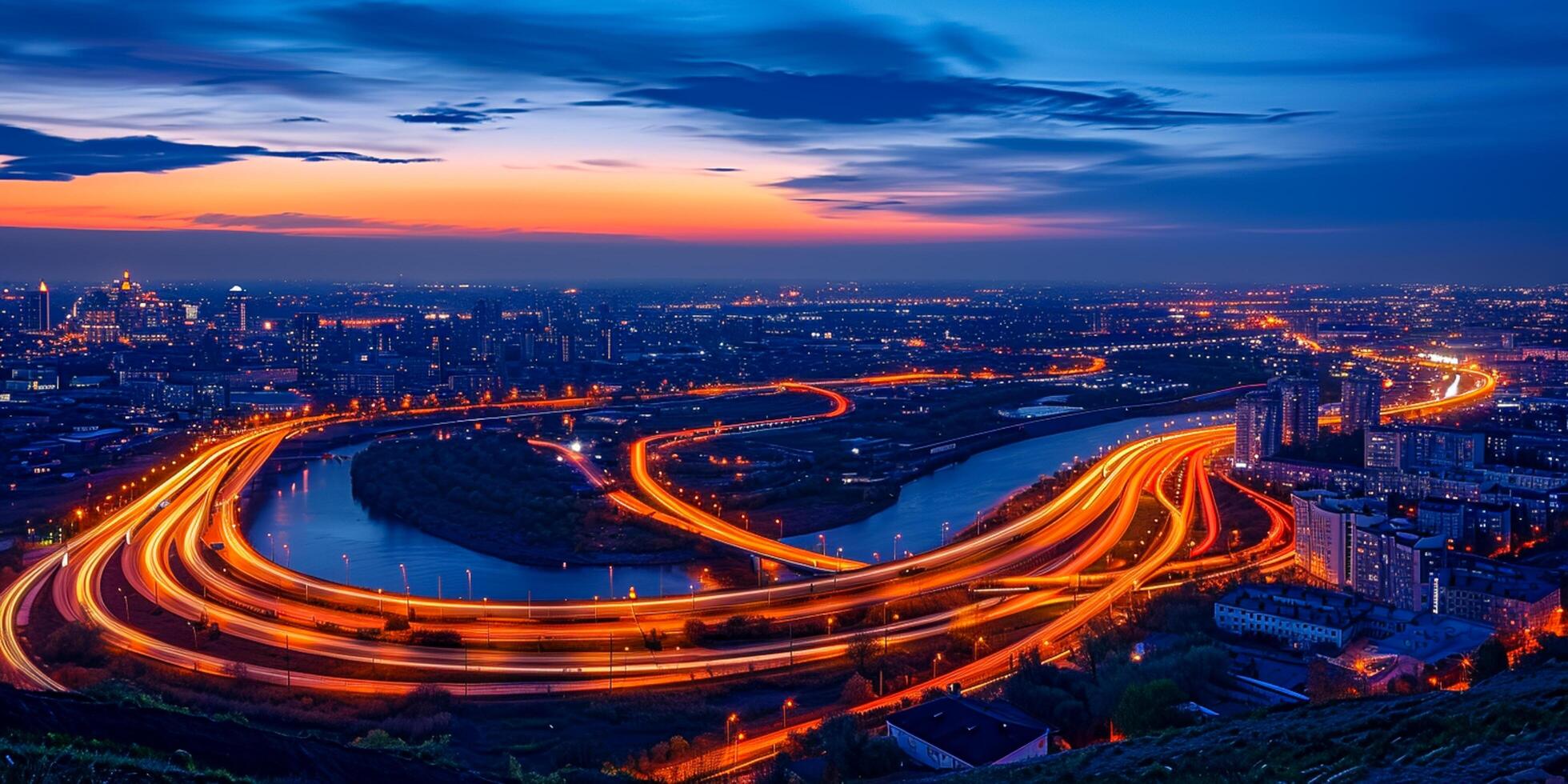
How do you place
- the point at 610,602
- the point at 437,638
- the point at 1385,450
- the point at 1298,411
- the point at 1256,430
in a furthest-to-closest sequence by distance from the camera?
the point at 1298,411, the point at 1256,430, the point at 1385,450, the point at 610,602, the point at 437,638

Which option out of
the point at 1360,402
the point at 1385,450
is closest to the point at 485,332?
the point at 1360,402

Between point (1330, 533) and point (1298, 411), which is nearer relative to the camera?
point (1330, 533)

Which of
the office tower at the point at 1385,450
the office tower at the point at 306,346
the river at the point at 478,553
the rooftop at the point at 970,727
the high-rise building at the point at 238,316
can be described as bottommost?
the river at the point at 478,553

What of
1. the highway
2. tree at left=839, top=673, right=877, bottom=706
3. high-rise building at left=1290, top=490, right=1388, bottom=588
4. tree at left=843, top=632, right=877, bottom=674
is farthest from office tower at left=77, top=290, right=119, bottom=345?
tree at left=839, top=673, right=877, bottom=706

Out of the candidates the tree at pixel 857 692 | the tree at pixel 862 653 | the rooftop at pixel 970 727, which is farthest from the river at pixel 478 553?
the rooftop at pixel 970 727

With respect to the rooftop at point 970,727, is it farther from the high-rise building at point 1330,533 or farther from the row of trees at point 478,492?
the row of trees at point 478,492

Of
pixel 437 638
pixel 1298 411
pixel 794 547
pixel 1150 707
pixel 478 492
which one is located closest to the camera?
pixel 1150 707

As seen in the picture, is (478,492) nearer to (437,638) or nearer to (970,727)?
(437,638)
